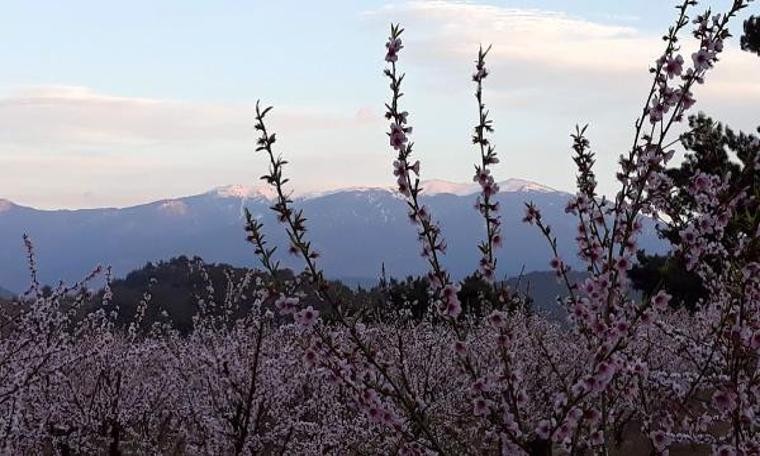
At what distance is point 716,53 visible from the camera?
190 inches

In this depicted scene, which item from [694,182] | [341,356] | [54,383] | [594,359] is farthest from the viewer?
[54,383]

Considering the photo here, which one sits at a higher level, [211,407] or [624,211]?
[624,211]

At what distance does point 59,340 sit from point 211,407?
1930 millimetres

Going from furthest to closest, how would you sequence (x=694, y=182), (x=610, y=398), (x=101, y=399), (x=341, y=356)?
(x=101, y=399), (x=610, y=398), (x=694, y=182), (x=341, y=356)

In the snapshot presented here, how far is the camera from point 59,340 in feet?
25.3

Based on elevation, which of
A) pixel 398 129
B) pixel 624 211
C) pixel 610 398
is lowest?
pixel 610 398

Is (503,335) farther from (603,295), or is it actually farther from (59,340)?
(59,340)

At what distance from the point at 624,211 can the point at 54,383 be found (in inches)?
248

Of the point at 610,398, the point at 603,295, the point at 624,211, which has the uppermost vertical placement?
the point at 624,211

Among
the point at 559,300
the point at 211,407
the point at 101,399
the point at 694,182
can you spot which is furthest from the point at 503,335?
the point at 101,399

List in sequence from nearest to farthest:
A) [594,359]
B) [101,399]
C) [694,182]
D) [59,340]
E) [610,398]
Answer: [594,359] < [694,182] < [610,398] < [59,340] < [101,399]

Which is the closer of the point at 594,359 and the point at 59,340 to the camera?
the point at 594,359

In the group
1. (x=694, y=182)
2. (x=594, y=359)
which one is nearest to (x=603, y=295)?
(x=594, y=359)

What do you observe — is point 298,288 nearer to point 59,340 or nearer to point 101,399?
point 59,340
